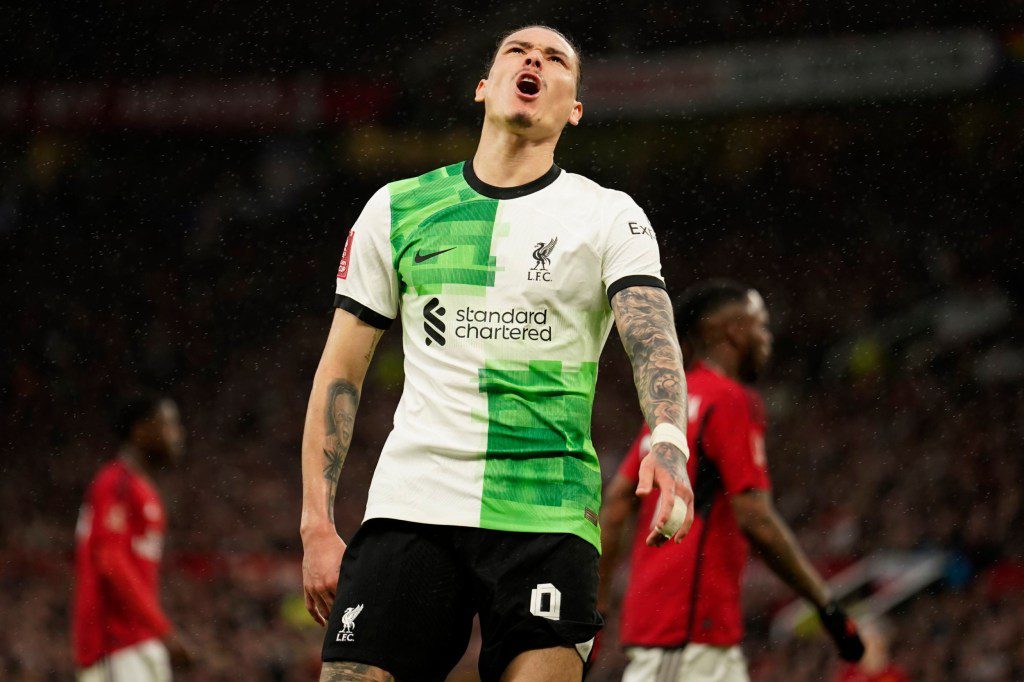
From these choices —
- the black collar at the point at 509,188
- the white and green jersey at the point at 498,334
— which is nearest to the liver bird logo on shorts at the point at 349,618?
the white and green jersey at the point at 498,334

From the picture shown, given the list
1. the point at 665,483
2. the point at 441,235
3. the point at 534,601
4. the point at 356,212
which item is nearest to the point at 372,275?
the point at 441,235

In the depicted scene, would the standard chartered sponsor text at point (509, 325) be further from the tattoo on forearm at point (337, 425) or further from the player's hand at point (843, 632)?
the player's hand at point (843, 632)

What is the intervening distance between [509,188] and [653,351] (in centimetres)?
57

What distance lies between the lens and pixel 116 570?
6.86 m

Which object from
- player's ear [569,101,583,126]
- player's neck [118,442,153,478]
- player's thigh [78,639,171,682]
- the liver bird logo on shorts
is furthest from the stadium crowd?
the liver bird logo on shorts

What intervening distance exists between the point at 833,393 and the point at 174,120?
11.1m

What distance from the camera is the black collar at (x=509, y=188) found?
A: 312 cm

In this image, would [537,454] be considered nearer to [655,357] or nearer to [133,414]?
[655,357]

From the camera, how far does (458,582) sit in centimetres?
285

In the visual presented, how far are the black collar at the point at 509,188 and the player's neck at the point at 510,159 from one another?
0.04ft

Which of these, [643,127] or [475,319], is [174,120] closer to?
[643,127]

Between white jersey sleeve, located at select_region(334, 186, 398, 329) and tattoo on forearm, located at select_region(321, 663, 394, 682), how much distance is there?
0.80 m

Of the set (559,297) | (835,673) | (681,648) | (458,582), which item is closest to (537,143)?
(559,297)

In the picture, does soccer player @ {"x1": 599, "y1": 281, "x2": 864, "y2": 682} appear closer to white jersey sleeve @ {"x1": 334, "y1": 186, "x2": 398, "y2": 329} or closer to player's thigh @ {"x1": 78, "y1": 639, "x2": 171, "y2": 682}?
white jersey sleeve @ {"x1": 334, "y1": 186, "x2": 398, "y2": 329}
